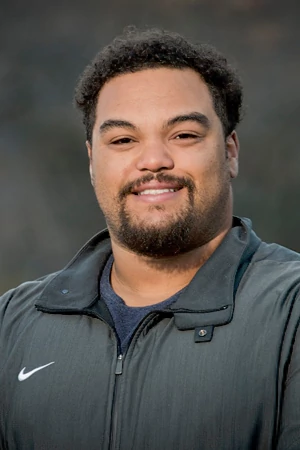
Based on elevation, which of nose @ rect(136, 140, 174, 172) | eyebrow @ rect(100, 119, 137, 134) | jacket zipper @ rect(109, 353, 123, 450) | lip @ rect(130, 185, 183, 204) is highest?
eyebrow @ rect(100, 119, 137, 134)

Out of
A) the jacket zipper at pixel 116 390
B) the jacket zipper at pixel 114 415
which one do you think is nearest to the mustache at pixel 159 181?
the jacket zipper at pixel 116 390

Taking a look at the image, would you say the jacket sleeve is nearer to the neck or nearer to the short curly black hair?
the neck

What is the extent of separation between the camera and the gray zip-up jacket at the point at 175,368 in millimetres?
1785

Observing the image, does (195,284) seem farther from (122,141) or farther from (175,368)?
(122,141)

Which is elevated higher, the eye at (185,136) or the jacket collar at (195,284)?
the eye at (185,136)

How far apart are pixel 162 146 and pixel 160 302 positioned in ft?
1.34

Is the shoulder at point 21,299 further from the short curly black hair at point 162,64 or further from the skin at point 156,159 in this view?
the short curly black hair at point 162,64

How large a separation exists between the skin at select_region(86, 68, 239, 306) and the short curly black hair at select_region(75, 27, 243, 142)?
0.11 ft

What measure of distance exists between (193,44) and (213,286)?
76 centimetres

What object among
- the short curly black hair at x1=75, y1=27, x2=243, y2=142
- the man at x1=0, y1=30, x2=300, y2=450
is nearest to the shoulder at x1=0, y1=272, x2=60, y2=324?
the man at x1=0, y1=30, x2=300, y2=450

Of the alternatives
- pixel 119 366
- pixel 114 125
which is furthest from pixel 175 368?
pixel 114 125

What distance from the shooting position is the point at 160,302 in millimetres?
2102

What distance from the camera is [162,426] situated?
1.84 metres

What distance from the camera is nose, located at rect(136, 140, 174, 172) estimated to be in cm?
204
